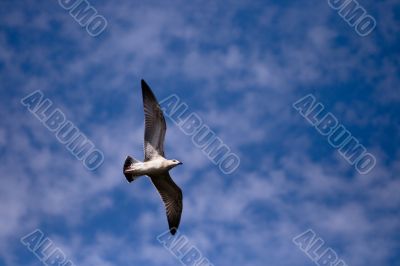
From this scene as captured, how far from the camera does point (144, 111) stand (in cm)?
2278

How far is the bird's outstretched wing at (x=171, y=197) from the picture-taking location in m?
23.9

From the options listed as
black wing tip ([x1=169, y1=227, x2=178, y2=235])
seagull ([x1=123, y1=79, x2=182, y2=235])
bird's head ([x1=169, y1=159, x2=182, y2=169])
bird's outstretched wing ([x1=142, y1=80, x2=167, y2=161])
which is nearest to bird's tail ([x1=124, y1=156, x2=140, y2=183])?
seagull ([x1=123, y1=79, x2=182, y2=235])

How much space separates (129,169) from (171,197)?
315 cm

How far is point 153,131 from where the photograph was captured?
22.7 m

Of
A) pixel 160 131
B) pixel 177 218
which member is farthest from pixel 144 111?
pixel 177 218

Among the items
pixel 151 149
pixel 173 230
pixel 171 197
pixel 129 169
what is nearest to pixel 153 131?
pixel 151 149

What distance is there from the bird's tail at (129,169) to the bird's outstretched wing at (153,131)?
2.39 ft

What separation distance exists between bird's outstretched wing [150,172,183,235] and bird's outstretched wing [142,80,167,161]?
4.70 feet

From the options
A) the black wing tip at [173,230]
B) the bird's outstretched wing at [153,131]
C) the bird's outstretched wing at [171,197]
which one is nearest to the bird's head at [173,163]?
the bird's outstretched wing at [153,131]

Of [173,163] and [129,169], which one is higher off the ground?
[173,163]

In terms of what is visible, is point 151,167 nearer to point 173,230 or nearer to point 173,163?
point 173,163

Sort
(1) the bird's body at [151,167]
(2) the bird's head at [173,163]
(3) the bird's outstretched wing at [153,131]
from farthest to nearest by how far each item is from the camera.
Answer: (2) the bird's head at [173,163] → (3) the bird's outstretched wing at [153,131] → (1) the bird's body at [151,167]

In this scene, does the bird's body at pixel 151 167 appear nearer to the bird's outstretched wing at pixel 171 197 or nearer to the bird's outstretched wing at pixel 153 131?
the bird's outstretched wing at pixel 153 131

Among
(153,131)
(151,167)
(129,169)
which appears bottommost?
(129,169)
